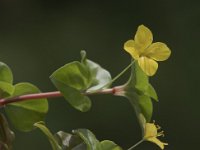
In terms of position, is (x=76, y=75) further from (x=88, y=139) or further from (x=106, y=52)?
(x=106, y=52)

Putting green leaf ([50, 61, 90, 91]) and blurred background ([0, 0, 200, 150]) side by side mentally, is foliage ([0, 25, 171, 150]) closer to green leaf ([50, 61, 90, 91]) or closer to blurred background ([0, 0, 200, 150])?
green leaf ([50, 61, 90, 91])

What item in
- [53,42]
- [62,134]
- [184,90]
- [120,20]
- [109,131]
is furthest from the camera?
[120,20]

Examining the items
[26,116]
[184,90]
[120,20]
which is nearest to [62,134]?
[26,116]

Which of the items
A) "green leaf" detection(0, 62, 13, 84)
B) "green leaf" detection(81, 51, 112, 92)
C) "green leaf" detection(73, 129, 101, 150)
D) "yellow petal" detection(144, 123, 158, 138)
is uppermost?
"green leaf" detection(0, 62, 13, 84)

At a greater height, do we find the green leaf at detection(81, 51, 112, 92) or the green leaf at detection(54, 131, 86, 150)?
the green leaf at detection(81, 51, 112, 92)

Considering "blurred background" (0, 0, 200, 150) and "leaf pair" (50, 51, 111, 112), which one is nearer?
"leaf pair" (50, 51, 111, 112)

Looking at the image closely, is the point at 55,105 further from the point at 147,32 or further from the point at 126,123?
the point at 147,32

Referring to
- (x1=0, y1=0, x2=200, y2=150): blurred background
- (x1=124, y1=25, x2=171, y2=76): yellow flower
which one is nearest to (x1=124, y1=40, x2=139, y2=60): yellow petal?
(x1=124, y1=25, x2=171, y2=76): yellow flower

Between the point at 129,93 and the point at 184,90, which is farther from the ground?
the point at 129,93
